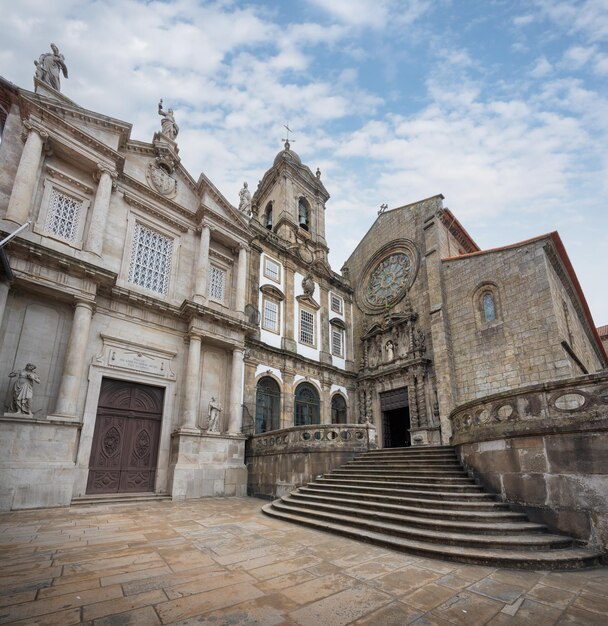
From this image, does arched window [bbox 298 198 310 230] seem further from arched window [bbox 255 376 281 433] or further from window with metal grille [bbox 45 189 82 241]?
window with metal grille [bbox 45 189 82 241]

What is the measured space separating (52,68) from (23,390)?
11.3 metres

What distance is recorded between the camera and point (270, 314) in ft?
61.3

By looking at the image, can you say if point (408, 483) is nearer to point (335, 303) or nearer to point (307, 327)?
point (307, 327)

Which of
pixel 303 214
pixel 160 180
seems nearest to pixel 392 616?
pixel 160 180

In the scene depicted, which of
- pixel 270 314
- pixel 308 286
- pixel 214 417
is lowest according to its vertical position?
pixel 214 417

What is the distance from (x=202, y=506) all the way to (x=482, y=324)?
13112 mm

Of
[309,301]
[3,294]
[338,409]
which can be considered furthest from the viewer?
[309,301]

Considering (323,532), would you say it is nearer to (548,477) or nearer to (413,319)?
(548,477)

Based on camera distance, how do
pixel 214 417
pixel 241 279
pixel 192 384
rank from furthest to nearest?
1. pixel 241 279
2. pixel 214 417
3. pixel 192 384

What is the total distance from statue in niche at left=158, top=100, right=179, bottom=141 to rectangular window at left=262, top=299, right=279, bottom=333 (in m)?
8.68

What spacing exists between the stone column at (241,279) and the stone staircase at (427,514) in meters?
8.45

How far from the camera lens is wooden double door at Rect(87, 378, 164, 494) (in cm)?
1147

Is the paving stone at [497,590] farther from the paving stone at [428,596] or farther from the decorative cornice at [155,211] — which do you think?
the decorative cornice at [155,211]

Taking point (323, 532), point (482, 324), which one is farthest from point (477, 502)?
point (482, 324)
